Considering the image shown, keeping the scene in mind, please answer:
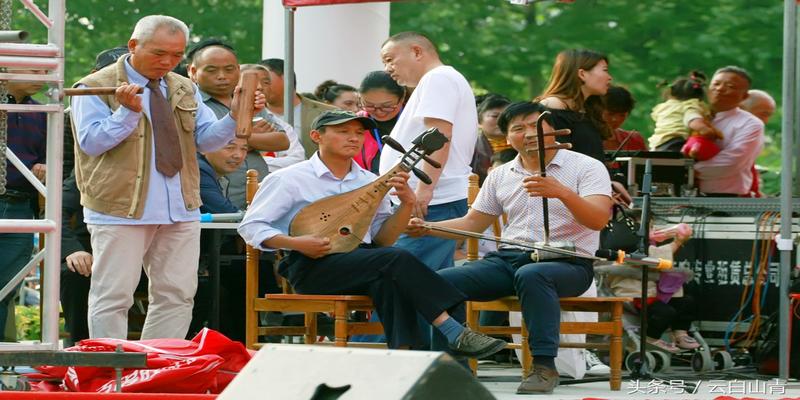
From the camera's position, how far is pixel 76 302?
723 centimetres

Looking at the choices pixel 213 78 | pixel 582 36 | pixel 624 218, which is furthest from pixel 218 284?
pixel 582 36

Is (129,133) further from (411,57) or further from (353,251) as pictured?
(411,57)

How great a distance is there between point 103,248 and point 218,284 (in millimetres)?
1169

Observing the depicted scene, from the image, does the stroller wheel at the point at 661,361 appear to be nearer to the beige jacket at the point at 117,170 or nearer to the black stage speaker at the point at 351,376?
the beige jacket at the point at 117,170

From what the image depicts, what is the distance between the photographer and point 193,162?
660cm

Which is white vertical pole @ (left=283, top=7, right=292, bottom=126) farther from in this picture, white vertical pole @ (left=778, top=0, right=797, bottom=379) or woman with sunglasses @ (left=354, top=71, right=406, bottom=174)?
white vertical pole @ (left=778, top=0, right=797, bottom=379)

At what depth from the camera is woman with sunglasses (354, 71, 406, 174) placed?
7973 mm

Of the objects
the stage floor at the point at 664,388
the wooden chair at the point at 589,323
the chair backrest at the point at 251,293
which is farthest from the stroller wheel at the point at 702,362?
the chair backrest at the point at 251,293

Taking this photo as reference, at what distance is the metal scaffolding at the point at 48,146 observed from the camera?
17.4ft

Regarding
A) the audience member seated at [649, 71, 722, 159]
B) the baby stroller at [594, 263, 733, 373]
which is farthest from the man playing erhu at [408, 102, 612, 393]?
the audience member seated at [649, 71, 722, 159]

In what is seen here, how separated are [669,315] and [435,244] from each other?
6.21ft

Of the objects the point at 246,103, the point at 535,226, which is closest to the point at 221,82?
the point at 246,103

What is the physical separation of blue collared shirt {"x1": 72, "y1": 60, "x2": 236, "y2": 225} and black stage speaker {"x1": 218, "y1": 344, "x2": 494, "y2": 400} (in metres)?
2.24

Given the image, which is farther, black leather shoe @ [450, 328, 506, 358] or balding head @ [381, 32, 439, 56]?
balding head @ [381, 32, 439, 56]
